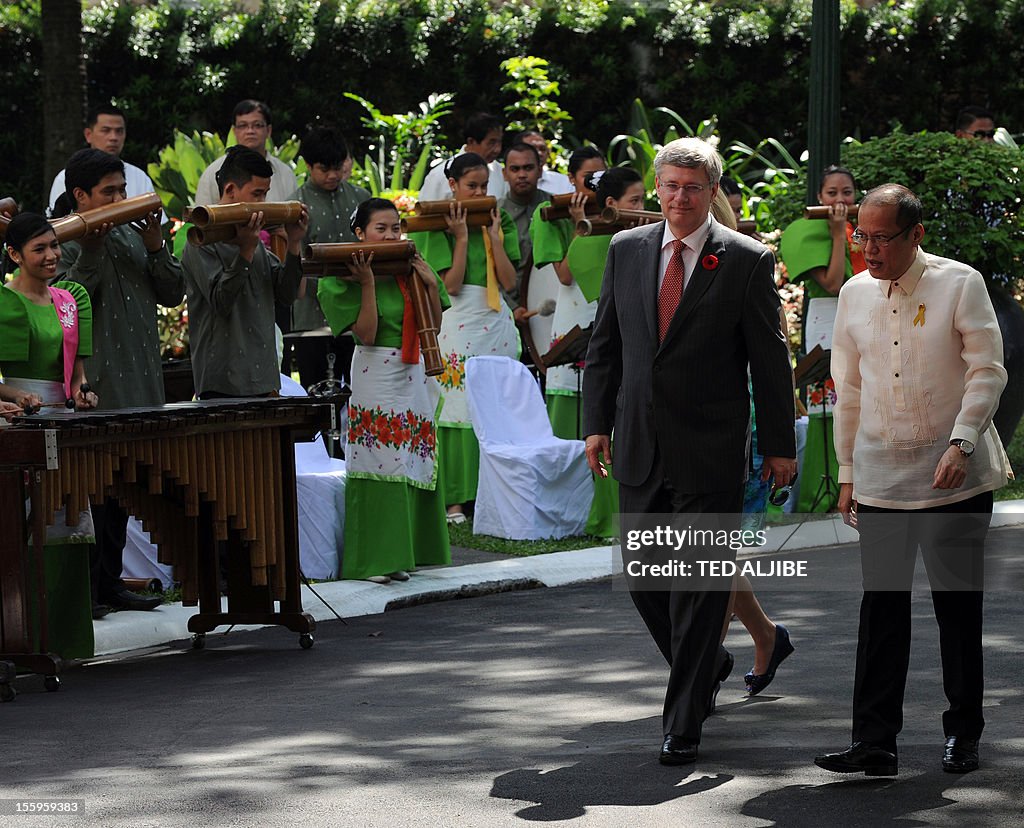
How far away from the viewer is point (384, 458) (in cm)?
966

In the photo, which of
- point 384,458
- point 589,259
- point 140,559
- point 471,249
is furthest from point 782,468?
point 471,249

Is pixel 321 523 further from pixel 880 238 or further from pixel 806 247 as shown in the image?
pixel 880 238

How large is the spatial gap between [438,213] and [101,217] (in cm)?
298

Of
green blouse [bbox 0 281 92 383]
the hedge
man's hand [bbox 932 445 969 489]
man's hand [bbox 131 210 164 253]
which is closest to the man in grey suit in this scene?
man's hand [bbox 932 445 969 489]

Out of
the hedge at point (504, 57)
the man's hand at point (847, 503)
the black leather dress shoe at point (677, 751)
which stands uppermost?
the hedge at point (504, 57)

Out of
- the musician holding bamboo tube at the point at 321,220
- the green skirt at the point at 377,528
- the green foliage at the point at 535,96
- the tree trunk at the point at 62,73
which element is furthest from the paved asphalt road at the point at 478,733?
the green foliage at the point at 535,96

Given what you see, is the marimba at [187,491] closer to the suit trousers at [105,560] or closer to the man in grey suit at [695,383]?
the suit trousers at [105,560]

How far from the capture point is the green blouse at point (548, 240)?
1179 cm

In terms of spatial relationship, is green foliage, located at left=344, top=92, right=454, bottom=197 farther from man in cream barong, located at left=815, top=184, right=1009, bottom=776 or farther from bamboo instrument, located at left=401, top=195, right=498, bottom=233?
man in cream barong, located at left=815, top=184, right=1009, bottom=776

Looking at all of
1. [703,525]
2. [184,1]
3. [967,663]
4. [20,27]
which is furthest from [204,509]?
[184,1]

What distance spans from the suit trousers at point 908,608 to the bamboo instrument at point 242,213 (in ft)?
12.3

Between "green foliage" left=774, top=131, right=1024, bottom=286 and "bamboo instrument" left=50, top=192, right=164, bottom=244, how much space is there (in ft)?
17.0

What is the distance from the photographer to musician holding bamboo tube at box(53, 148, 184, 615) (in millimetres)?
8617

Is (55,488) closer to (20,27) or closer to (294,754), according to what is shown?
(294,754)
